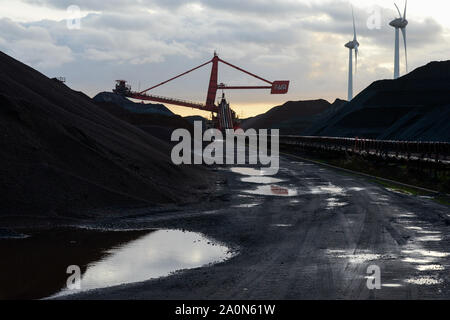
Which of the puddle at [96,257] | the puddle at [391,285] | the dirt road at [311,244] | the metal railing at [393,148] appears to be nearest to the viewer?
the dirt road at [311,244]

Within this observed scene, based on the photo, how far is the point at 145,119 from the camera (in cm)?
14338

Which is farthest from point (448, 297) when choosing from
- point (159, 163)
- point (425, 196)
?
point (159, 163)

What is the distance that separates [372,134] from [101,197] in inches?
3616

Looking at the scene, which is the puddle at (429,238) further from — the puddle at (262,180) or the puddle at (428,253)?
the puddle at (262,180)

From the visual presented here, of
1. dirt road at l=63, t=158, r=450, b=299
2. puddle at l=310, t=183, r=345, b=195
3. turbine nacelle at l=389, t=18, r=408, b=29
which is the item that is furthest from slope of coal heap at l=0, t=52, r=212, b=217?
turbine nacelle at l=389, t=18, r=408, b=29

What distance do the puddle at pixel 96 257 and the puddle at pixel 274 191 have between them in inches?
366

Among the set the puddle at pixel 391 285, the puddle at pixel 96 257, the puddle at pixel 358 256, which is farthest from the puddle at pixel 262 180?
the puddle at pixel 391 285

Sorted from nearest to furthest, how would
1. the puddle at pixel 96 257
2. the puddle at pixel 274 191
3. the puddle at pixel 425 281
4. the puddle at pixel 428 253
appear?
1. the puddle at pixel 425 281
2. the puddle at pixel 96 257
3. the puddle at pixel 428 253
4. the puddle at pixel 274 191

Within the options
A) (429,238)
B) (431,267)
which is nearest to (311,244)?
(429,238)

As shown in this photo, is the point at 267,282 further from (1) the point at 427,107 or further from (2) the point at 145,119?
(2) the point at 145,119

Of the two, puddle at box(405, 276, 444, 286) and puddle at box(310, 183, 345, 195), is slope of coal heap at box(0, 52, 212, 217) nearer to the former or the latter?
puddle at box(310, 183, 345, 195)

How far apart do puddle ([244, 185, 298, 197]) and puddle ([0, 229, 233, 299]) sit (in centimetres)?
928

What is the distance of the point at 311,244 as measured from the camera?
13.7 metres

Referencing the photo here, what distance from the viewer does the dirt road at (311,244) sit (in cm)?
933
